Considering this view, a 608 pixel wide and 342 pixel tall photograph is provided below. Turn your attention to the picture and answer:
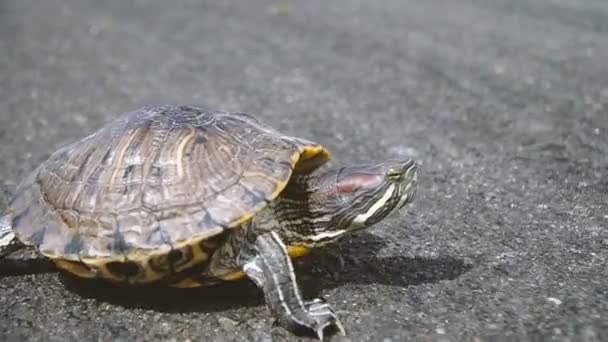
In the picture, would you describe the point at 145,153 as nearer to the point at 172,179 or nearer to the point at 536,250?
the point at 172,179

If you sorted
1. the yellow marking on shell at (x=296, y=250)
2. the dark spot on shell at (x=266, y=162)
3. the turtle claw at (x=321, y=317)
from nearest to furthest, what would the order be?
the turtle claw at (x=321, y=317), the dark spot on shell at (x=266, y=162), the yellow marking on shell at (x=296, y=250)

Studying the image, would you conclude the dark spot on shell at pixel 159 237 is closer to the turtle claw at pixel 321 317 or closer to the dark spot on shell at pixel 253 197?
the dark spot on shell at pixel 253 197

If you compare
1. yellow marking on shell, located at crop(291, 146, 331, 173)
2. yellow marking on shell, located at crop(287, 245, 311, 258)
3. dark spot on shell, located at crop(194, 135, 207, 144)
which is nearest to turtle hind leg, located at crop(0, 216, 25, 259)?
dark spot on shell, located at crop(194, 135, 207, 144)

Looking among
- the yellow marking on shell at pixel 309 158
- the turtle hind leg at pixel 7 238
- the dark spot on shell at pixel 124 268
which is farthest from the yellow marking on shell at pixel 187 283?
the turtle hind leg at pixel 7 238

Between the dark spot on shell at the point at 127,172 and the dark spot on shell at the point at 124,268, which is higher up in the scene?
the dark spot on shell at the point at 127,172

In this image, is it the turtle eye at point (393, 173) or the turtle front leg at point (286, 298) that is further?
the turtle eye at point (393, 173)

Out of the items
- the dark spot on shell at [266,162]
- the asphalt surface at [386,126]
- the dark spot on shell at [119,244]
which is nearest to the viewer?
the dark spot on shell at [119,244]

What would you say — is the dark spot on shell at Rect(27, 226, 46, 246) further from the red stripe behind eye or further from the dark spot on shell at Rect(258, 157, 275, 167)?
the red stripe behind eye
